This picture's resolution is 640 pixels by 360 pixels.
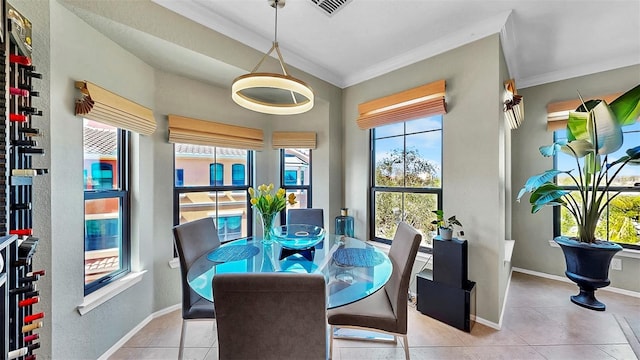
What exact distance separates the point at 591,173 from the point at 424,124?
158 cm

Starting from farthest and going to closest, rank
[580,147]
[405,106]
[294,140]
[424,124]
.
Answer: [294,140] < [424,124] < [405,106] < [580,147]

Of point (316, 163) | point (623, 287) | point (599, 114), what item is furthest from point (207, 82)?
point (623, 287)

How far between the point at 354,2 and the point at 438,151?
5.33ft

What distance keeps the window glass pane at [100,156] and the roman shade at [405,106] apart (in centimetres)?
247

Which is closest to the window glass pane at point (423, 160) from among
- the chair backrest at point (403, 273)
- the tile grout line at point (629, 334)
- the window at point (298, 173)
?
the chair backrest at point (403, 273)

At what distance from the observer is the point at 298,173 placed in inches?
131

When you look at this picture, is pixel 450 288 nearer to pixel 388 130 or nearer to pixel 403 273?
pixel 403 273

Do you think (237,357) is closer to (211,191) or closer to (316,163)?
(211,191)

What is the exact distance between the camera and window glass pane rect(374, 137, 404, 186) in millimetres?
2887

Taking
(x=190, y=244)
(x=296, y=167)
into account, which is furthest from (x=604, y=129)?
(x=190, y=244)

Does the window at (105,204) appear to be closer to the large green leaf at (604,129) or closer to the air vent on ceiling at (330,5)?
the air vent on ceiling at (330,5)

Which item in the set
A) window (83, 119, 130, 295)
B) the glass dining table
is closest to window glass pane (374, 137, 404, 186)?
the glass dining table

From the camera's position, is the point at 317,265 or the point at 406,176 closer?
the point at 317,265

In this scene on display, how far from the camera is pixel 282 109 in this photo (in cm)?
197
